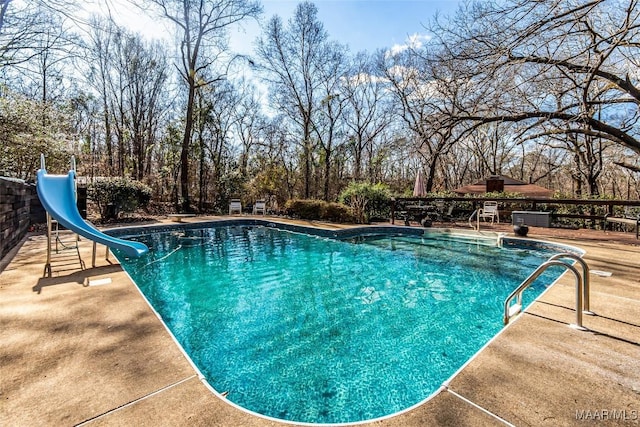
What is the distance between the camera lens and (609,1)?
5.32 m

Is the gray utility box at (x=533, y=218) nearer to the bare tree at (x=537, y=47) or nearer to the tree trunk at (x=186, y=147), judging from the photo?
the bare tree at (x=537, y=47)

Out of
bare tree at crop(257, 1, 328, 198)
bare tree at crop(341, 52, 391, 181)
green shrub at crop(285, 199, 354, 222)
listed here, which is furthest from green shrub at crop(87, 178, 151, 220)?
bare tree at crop(341, 52, 391, 181)

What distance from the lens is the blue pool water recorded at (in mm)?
2318

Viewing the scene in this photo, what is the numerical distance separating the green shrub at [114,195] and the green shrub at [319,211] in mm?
5344

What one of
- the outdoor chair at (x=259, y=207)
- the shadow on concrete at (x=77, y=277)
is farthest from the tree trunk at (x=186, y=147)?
the shadow on concrete at (x=77, y=277)

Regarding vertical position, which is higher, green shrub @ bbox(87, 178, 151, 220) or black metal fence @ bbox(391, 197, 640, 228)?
green shrub @ bbox(87, 178, 151, 220)

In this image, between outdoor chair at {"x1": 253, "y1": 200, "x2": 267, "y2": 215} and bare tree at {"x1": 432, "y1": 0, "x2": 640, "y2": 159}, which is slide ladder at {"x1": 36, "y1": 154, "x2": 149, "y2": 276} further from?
outdoor chair at {"x1": 253, "y1": 200, "x2": 267, "y2": 215}

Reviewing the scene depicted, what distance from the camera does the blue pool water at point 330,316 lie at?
232 cm

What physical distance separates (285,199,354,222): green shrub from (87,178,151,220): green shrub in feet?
17.5

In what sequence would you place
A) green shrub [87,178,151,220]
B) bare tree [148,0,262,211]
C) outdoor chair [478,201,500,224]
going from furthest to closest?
bare tree [148,0,262,211] → green shrub [87,178,151,220] → outdoor chair [478,201,500,224]

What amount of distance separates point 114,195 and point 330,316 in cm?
932

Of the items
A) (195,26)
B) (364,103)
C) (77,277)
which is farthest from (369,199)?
(195,26)

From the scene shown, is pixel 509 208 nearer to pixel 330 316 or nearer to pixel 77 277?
pixel 330 316

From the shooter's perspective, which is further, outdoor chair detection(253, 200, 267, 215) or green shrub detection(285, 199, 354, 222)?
outdoor chair detection(253, 200, 267, 215)
